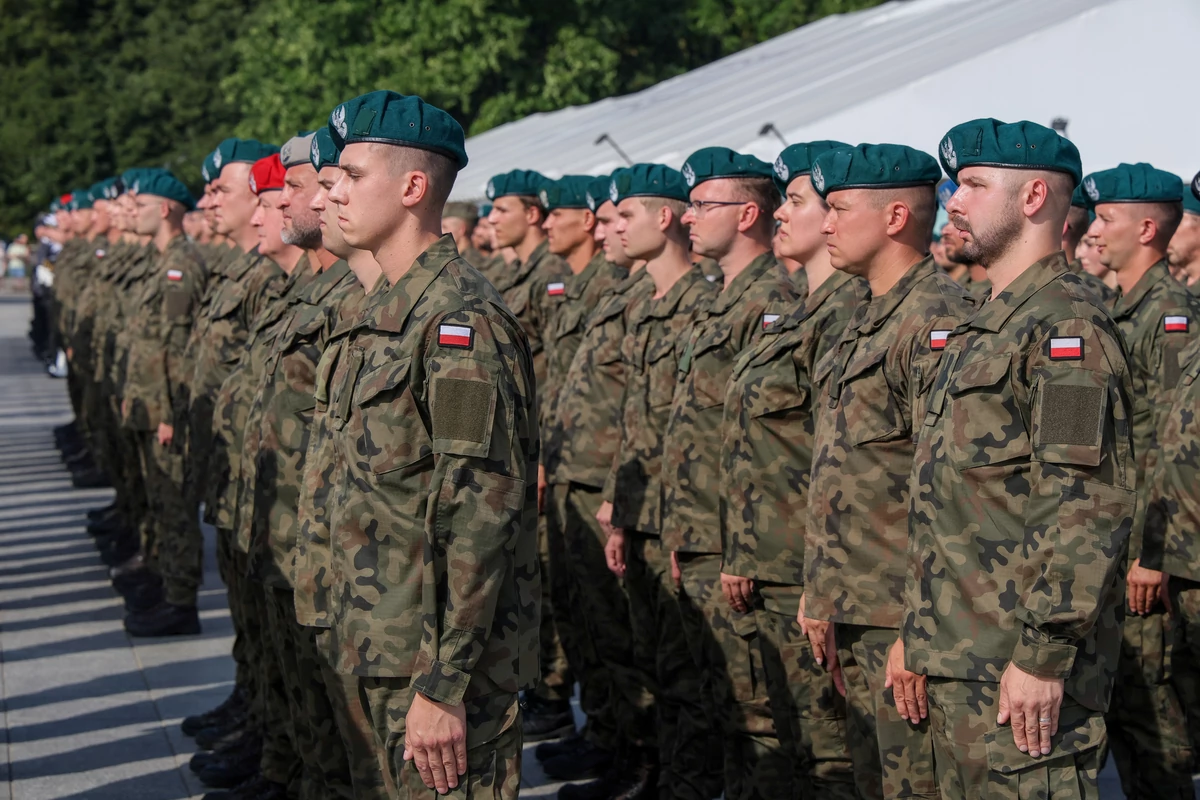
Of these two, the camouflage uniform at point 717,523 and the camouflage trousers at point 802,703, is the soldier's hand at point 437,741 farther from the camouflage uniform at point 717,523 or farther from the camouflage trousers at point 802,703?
the camouflage uniform at point 717,523

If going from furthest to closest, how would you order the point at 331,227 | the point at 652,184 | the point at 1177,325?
the point at 652,184
the point at 1177,325
the point at 331,227

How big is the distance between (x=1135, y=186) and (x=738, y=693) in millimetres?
2662

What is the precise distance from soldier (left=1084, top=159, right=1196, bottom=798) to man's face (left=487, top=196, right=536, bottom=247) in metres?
3.17

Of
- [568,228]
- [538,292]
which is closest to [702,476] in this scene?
[568,228]

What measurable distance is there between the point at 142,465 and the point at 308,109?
19.5 metres

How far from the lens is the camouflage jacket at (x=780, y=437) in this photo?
15.6ft

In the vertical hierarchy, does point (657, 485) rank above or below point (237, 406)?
below

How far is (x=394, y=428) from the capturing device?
350 centimetres

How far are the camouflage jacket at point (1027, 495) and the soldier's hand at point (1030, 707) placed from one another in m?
0.03

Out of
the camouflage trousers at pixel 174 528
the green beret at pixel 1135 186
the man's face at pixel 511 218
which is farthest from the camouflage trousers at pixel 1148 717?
the camouflage trousers at pixel 174 528

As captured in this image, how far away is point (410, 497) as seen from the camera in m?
3.51

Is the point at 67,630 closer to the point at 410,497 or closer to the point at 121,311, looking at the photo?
the point at 121,311

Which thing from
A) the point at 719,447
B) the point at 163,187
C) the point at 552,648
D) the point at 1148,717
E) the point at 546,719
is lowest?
the point at 546,719

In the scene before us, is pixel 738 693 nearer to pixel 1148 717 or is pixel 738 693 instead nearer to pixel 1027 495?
pixel 1148 717
